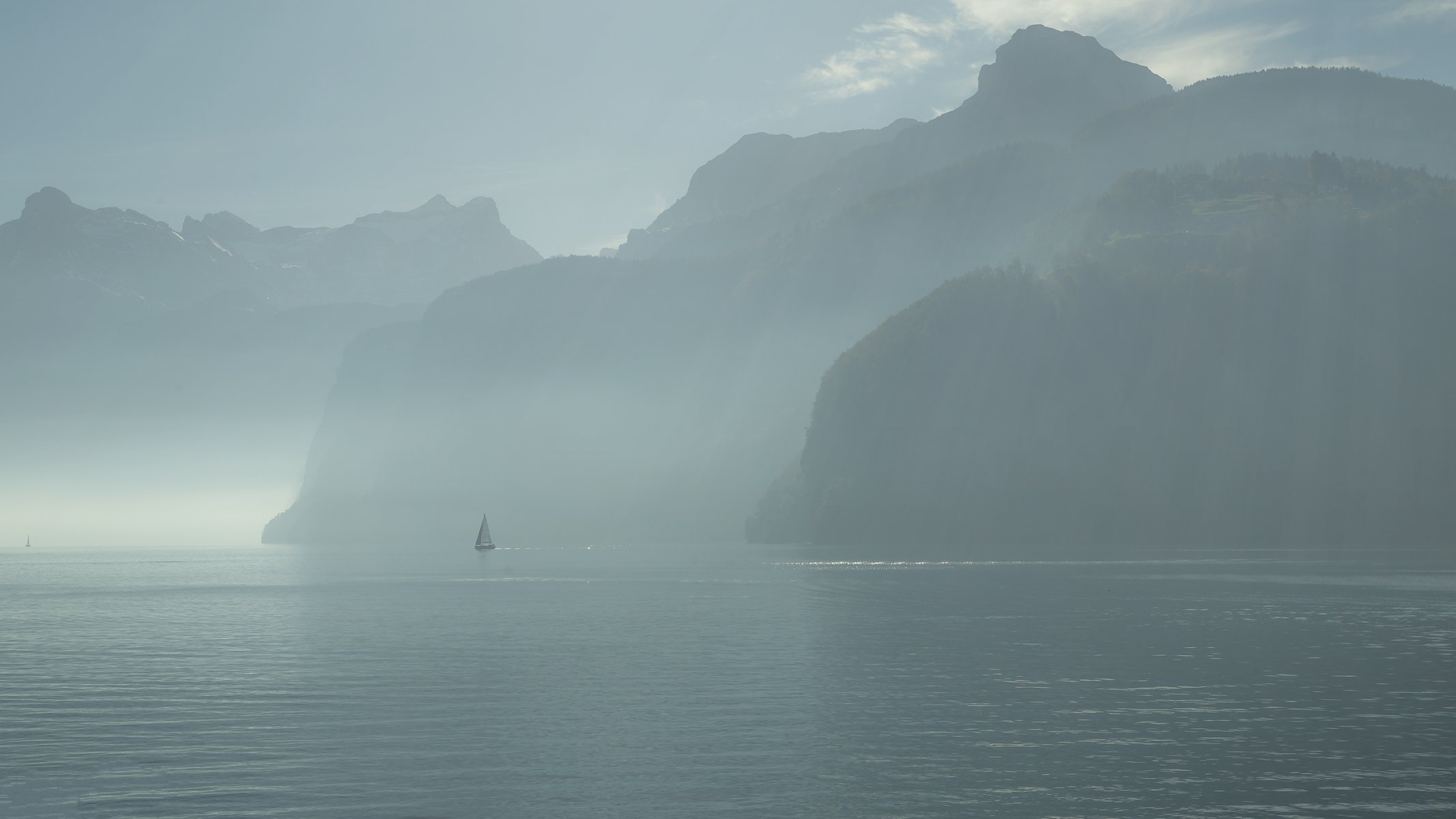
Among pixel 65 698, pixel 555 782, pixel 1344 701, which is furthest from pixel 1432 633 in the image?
pixel 65 698

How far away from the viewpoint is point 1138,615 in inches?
3098

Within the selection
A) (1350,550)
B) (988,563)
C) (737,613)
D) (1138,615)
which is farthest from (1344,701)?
(1350,550)

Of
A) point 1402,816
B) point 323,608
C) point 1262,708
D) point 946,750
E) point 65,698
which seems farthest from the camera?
point 323,608

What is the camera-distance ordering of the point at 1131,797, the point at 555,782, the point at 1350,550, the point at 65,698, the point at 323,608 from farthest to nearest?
the point at 1350,550, the point at 323,608, the point at 65,698, the point at 555,782, the point at 1131,797

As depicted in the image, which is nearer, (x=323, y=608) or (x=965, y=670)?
(x=965, y=670)

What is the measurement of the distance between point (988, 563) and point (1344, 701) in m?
116

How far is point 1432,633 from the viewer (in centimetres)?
6372

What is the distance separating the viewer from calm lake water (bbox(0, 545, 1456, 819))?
30250 millimetres

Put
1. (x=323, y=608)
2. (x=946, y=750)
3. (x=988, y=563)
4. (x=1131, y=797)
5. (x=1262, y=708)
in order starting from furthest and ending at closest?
(x=988, y=563)
(x=323, y=608)
(x=1262, y=708)
(x=946, y=750)
(x=1131, y=797)

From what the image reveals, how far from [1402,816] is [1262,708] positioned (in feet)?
51.1

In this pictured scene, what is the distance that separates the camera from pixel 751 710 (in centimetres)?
4350

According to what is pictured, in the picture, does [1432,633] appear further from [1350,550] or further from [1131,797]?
[1350,550]

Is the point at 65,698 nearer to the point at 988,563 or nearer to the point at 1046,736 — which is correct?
the point at 1046,736

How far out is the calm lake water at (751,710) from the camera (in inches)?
1191
